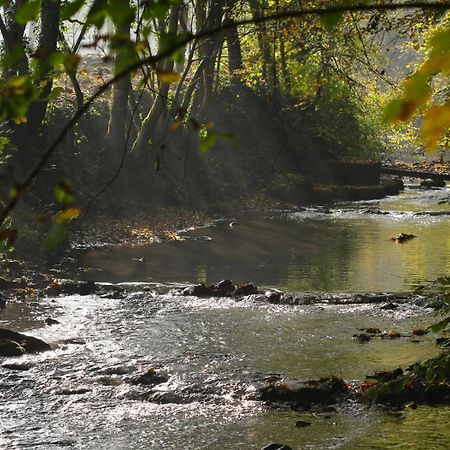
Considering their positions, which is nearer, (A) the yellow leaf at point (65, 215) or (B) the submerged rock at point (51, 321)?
(A) the yellow leaf at point (65, 215)

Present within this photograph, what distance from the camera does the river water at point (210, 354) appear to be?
25.7ft

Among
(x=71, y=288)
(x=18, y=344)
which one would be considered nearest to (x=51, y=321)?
(x=18, y=344)

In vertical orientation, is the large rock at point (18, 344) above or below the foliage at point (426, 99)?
below

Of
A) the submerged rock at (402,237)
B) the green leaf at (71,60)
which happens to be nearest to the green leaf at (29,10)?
the green leaf at (71,60)

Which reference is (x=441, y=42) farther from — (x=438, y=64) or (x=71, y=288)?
(x=71, y=288)

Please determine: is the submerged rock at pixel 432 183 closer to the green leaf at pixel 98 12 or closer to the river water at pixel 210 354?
the river water at pixel 210 354

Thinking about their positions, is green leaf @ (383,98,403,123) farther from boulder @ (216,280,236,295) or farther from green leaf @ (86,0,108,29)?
boulder @ (216,280,236,295)

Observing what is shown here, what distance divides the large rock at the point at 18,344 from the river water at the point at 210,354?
205 mm

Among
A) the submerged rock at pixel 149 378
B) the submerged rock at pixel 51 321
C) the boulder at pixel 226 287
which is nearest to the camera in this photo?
the submerged rock at pixel 149 378

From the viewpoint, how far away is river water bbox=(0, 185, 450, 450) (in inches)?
309

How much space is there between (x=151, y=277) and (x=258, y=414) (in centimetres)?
806

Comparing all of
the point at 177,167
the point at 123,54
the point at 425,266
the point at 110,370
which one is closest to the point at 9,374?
the point at 110,370

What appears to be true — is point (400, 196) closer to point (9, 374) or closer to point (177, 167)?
point (177, 167)

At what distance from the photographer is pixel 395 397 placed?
855 cm
